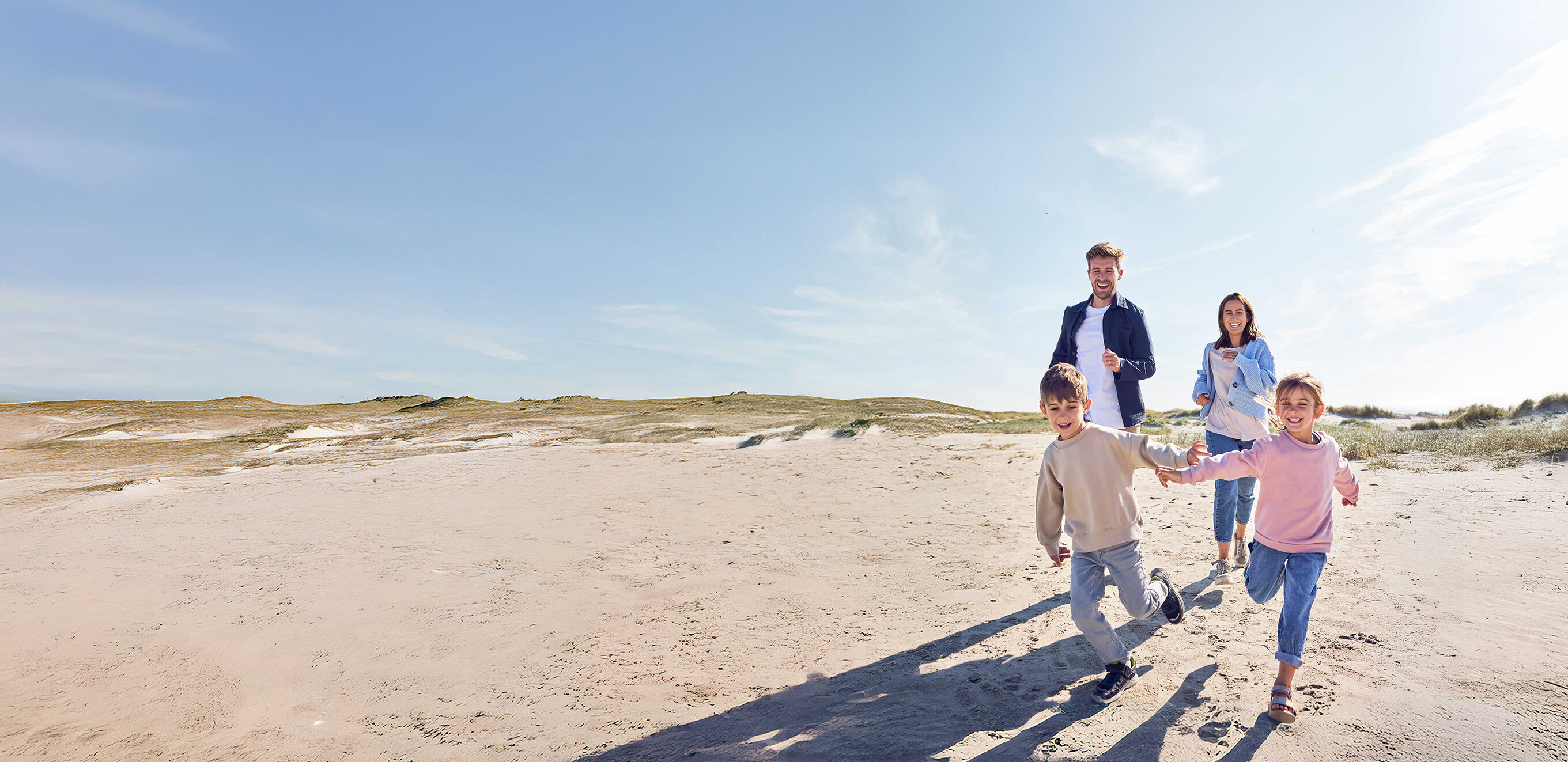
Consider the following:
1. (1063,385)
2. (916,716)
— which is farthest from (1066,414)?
(916,716)

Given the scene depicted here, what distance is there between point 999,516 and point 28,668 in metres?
8.72

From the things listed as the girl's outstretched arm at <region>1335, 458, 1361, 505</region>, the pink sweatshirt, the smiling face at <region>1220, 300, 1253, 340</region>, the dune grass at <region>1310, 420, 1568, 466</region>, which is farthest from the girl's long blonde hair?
the dune grass at <region>1310, 420, 1568, 466</region>

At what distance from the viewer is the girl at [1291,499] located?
3.02 meters

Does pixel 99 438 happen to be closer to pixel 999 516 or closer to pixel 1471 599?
pixel 999 516

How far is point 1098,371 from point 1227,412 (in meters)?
1.08

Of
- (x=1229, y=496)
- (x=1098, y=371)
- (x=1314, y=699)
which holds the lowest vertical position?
(x=1314, y=699)

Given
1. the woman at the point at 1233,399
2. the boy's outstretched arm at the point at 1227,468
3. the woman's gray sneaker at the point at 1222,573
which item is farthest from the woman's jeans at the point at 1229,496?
the boy's outstretched arm at the point at 1227,468

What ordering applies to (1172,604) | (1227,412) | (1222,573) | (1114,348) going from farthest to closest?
(1222,573)
(1227,412)
(1114,348)
(1172,604)

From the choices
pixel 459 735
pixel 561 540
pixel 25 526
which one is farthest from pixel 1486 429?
pixel 25 526

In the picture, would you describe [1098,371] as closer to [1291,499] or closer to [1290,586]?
[1291,499]

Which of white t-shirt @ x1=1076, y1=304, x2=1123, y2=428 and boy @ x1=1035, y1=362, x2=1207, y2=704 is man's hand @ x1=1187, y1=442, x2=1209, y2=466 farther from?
white t-shirt @ x1=1076, y1=304, x2=1123, y2=428

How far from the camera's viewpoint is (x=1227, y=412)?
4.72m

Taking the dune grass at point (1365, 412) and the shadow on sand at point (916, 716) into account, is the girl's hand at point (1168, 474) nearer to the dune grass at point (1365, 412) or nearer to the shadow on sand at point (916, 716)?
the shadow on sand at point (916, 716)

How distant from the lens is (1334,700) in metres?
3.16
